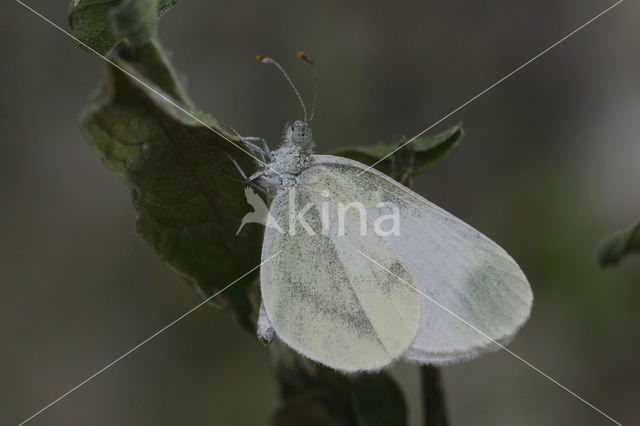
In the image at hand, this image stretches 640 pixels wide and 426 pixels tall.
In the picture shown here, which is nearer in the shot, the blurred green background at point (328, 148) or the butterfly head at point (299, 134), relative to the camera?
the butterfly head at point (299, 134)

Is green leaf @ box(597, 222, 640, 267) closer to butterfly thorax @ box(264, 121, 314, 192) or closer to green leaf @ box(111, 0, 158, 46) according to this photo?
butterfly thorax @ box(264, 121, 314, 192)

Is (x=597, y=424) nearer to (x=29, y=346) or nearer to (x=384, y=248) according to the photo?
(x=384, y=248)

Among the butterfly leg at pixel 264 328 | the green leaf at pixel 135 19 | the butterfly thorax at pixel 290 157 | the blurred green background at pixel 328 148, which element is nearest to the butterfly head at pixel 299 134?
the butterfly thorax at pixel 290 157

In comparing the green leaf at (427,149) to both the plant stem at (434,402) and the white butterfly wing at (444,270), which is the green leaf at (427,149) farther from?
the plant stem at (434,402)

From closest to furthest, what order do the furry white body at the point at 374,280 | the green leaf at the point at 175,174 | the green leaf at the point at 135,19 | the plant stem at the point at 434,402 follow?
1. the green leaf at the point at 135,19
2. the green leaf at the point at 175,174
3. the plant stem at the point at 434,402
4. the furry white body at the point at 374,280

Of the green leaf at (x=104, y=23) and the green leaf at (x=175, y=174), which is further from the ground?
the green leaf at (x=104, y=23)

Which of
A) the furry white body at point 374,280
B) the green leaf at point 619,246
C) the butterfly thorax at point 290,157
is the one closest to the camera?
the green leaf at point 619,246

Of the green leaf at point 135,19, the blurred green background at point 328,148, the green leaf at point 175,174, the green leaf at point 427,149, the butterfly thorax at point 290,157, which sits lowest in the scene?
the blurred green background at point 328,148
